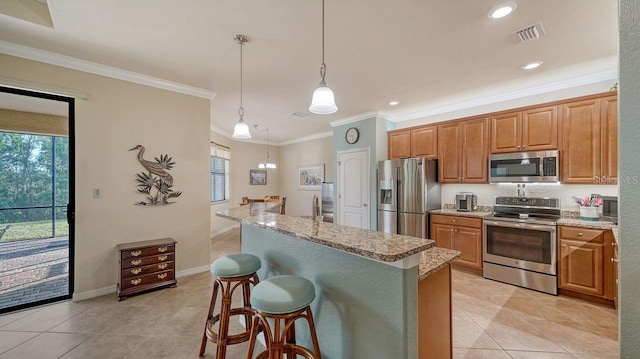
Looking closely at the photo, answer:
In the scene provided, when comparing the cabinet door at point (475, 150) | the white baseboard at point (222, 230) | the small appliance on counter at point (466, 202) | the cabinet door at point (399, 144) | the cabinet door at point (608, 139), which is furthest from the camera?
the white baseboard at point (222, 230)

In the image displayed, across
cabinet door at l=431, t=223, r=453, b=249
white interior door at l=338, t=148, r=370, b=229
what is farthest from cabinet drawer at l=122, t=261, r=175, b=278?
cabinet door at l=431, t=223, r=453, b=249

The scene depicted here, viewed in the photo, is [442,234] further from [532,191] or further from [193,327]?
[193,327]

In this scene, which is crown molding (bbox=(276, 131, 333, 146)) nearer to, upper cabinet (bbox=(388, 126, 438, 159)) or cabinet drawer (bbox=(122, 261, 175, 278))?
upper cabinet (bbox=(388, 126, 438, 159))

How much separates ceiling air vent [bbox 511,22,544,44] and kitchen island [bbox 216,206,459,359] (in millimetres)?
2149

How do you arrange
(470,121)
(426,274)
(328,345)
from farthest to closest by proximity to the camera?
(470,121) < (328,345) < (426,274)

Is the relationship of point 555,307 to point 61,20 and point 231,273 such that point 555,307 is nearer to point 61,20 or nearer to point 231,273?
point 231,273

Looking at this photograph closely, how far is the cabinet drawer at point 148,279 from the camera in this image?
2.85 m

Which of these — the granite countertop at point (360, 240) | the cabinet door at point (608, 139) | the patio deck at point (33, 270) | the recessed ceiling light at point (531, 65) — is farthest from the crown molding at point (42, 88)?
the cabinet door at point (608, 139)

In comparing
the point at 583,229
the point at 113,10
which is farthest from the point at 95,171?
the point at 583,229

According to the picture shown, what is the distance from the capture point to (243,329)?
7.59 ft

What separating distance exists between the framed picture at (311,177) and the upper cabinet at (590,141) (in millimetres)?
4866

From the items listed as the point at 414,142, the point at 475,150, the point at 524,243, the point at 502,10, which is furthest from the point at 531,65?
the point at 524,243

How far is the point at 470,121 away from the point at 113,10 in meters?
4.45

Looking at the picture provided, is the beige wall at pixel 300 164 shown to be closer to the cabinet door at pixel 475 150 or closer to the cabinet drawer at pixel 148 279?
the cabinet door at pixel 475 150
